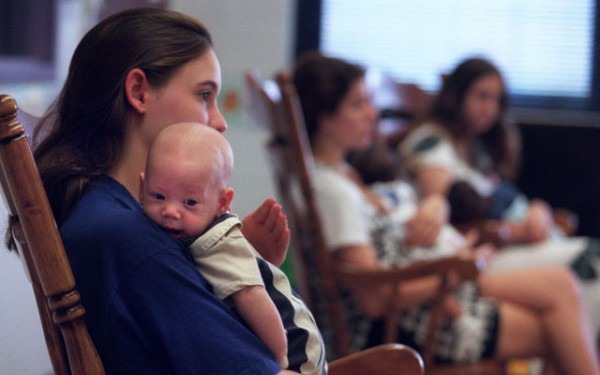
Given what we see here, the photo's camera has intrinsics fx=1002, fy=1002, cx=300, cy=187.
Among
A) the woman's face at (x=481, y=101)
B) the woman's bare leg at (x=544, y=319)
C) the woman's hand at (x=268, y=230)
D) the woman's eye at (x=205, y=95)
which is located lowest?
the woman's bare leg at (x=544, y=319)

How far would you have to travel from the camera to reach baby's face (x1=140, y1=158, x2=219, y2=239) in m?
1.16

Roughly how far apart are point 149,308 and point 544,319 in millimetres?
1758

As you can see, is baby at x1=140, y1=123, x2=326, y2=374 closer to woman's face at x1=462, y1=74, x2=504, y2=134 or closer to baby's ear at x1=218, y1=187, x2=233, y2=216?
baby's ear at x1=218, y1=187, x2=233, y2=216

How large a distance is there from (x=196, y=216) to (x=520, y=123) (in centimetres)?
305

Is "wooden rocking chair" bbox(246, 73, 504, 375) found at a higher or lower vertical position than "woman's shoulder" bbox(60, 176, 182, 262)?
lower

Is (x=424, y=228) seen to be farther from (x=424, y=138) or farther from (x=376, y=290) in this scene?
(x=424, y=138)

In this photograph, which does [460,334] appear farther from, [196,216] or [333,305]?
[196,216]

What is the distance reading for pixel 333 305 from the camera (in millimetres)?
2434

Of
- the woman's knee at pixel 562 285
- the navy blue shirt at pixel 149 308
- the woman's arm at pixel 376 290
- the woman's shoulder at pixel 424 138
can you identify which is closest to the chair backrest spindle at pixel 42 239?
the navy blue shirt at pixel 149 308

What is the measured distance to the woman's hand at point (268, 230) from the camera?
132 centimetres

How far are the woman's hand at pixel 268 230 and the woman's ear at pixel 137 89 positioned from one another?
0.67 ft

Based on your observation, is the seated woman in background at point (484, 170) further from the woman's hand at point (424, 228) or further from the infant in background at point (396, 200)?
the woman's hand at point (424, 228)

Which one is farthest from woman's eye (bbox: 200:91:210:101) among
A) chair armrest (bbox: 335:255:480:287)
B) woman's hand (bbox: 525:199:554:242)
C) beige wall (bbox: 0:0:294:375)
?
beige wall (bbox: 0:0:294:375)

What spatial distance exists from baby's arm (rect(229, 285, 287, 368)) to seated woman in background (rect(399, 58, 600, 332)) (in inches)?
79.7
